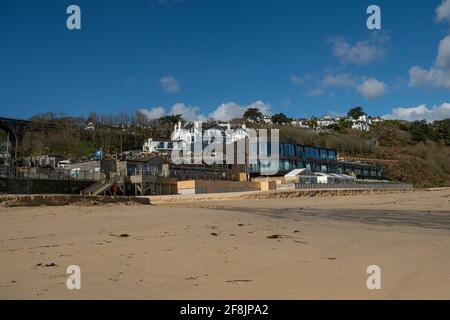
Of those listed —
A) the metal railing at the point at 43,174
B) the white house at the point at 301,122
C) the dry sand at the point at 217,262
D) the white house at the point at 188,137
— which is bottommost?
the dry sand at the point at 217,262

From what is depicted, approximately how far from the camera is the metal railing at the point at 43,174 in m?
38.7

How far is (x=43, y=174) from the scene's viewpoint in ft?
136

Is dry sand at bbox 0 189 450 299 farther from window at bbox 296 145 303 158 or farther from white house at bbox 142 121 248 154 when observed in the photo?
white house at bbox 142 121 248 154

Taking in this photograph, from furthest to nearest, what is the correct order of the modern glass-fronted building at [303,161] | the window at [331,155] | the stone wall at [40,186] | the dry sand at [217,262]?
the window at [331,155] < the modern glass-fronted building at [303,161] < the stone wall at [40,186] < the dry sand at [217,262]

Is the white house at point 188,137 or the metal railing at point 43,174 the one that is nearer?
the metal railing at point 43,174

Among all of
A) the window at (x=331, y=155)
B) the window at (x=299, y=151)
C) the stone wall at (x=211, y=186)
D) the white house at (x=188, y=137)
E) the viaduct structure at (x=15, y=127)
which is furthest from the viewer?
the white house at (x=188, y=137)

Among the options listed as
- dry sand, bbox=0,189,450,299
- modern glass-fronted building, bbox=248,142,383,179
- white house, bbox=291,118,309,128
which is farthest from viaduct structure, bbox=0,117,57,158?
white house, bbox=291,118,309,128

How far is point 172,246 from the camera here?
7.50 meters

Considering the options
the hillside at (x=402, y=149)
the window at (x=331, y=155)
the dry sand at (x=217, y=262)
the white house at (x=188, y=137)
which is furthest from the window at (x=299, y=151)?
the dry sand at (x=217, y=262)

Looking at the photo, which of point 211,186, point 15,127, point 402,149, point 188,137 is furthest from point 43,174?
point 402,149

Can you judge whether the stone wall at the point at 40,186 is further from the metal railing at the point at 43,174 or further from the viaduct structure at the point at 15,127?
the viaduct structure at the point at 15,127
